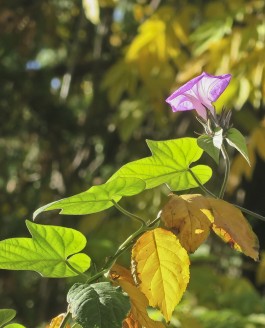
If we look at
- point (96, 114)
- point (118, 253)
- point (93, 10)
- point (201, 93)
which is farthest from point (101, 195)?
point (96, 114)

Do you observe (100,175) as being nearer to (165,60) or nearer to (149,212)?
(149,212)

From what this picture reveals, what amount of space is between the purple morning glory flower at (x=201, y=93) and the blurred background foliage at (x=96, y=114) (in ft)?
6.57

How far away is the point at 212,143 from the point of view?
71 centimetres

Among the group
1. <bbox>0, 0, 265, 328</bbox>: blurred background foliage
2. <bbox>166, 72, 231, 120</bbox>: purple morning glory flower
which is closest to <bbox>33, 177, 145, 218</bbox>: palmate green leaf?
<bbox>166, 72, 231, 120</bbox>: purple morning glory flower

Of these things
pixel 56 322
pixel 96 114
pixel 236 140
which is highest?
pixel 236 140

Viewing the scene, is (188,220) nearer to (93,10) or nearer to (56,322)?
(56,322)

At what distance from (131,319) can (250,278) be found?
379 centimetres

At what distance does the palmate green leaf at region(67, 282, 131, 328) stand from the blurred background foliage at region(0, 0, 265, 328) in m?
2.22

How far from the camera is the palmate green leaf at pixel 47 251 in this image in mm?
676

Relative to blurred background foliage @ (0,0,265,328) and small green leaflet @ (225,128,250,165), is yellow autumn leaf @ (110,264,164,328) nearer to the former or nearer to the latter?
small green leaflet @ (225,128,250,165)

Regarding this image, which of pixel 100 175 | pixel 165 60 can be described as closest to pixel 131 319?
pixel 165 60

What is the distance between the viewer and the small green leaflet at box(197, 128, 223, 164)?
694 millimetres

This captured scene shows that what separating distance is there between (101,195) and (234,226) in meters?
0.11

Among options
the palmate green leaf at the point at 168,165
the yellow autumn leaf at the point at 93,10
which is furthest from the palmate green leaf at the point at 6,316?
the yellow autumn leaf at the point at 93,10
